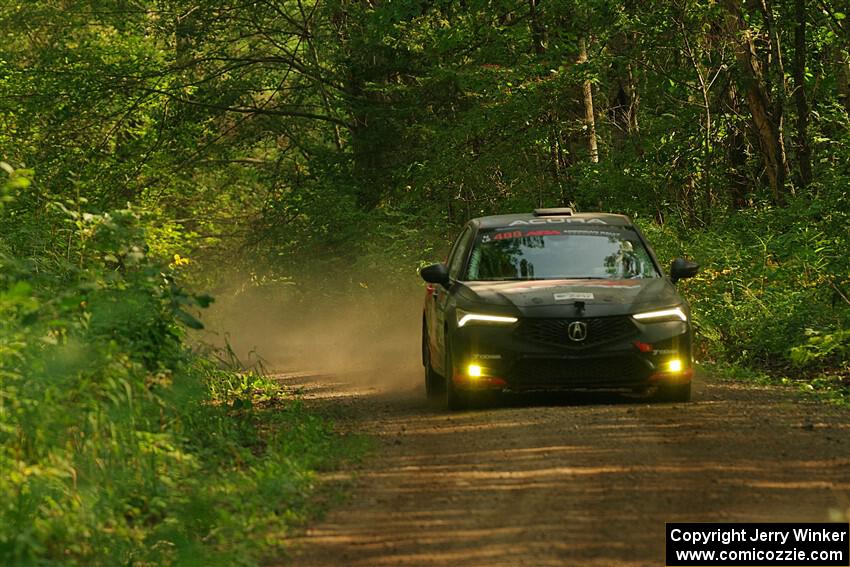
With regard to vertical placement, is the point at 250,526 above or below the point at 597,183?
below

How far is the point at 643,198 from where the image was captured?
22812 mm

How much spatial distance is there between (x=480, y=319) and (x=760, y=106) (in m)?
12.1

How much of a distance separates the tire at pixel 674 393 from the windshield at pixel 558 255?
44.5 inches

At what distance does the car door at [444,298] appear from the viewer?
12.8 meters

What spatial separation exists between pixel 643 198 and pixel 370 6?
31.1 ft

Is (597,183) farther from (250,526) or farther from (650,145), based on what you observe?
(250,526)

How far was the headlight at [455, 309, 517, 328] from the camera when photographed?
11.9 m

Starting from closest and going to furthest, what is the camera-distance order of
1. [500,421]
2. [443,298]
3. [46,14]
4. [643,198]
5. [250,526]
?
1. [250,526]
2. [500,421]
3. [443,298]
4. [643,198]
5. [46,14]

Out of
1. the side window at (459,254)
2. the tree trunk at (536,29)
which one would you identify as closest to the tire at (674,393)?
the side window at (459,254)

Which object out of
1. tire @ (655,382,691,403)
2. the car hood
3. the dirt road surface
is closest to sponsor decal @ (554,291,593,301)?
the car hood

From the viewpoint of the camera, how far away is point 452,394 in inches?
483

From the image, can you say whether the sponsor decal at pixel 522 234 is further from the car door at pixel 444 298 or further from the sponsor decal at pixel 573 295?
the sponsor decal at pixel 573 295

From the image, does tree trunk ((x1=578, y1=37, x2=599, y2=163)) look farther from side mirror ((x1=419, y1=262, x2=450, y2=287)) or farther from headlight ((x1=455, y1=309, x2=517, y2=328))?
headlight ((x1=455, y1=309, x2=517, y2=328))

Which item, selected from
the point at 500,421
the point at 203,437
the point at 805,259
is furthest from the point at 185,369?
the point at 805,259
